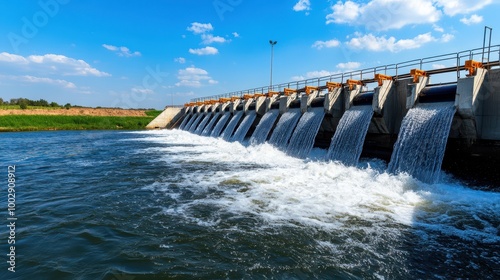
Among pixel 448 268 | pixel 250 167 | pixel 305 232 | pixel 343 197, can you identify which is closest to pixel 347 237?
pixel 305 232

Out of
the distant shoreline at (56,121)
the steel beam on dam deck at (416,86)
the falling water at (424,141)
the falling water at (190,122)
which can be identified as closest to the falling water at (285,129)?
the steel beam on dam deck at (416,86)

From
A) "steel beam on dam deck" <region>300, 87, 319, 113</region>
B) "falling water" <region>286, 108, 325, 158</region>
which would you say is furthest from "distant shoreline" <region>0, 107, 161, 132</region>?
"falling water" <region>286, 108, 325, 158</region>

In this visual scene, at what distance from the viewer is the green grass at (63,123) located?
51028mm

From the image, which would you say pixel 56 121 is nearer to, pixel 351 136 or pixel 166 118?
pixel 166 118

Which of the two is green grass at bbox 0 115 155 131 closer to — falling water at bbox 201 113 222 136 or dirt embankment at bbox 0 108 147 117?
dirt embankment at bbox 0 108 147 117

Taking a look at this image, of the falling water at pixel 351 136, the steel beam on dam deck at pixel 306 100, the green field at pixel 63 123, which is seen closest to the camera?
the falling water at pixel 351 136

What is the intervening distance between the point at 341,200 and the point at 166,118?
2037 inches

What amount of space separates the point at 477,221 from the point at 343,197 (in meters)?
3.47

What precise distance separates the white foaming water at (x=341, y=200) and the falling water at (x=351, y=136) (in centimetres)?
147

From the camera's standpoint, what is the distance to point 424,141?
12359mm

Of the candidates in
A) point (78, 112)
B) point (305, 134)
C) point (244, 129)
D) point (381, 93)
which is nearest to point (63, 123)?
point (78, 112)

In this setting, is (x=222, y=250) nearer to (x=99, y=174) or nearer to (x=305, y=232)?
(x=305, y=232)

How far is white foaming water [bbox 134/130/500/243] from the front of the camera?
7391mm

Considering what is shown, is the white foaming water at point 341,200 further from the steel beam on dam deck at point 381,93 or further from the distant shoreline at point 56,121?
the distant shoreline at point 56,121
